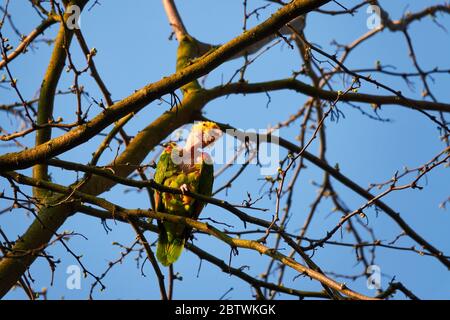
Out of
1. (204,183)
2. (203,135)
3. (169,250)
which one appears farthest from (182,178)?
(169,250)

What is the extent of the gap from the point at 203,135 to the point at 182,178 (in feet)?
1.29

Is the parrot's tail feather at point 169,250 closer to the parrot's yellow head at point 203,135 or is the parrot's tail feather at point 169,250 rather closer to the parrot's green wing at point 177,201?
the parrot's green wing at point 177,201

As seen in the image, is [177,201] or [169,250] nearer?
[169,250]

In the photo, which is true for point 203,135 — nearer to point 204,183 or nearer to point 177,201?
point 204,183

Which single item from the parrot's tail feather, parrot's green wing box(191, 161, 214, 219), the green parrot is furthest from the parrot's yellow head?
the parrot's tail feather

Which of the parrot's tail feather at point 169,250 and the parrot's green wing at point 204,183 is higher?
the parrot's green wing at point 204,183

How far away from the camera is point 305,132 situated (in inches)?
260

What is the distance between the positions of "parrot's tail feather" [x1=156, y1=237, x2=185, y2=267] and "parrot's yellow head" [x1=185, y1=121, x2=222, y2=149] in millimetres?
807

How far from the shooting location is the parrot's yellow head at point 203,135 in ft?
16.3

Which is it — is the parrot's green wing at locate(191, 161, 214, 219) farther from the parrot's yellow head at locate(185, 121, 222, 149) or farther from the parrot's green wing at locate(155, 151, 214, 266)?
the parrot's yellow head at locate(185, 121, 222, 149)

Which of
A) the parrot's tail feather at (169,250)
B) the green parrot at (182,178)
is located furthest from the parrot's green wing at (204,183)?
the parrot's tail feather at (169,250)

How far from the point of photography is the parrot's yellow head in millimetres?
4957

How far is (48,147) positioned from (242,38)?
116 cm

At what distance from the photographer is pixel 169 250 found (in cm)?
476
